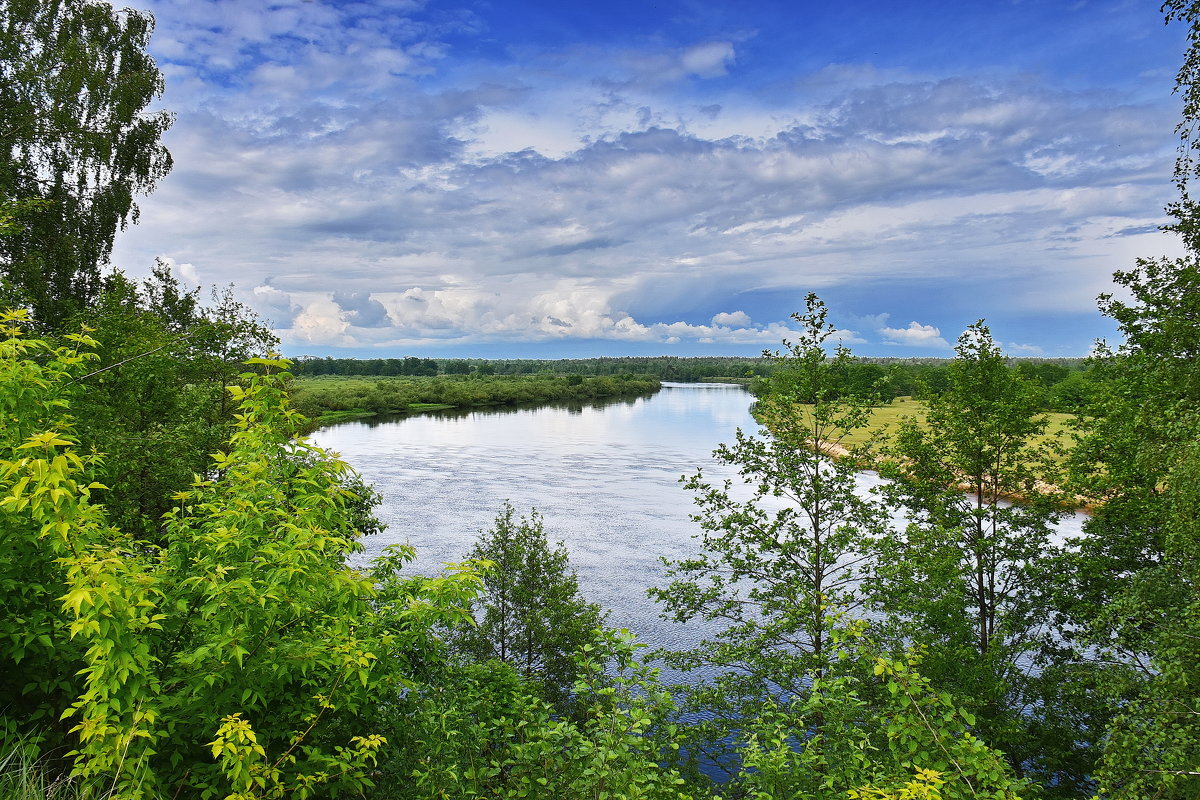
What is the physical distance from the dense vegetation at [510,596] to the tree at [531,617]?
124mm

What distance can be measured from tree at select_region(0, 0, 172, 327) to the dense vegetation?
116 mm

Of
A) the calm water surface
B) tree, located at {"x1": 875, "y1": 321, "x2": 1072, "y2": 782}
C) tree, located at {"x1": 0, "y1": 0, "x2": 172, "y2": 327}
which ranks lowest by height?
the calm water surface

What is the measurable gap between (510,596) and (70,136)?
1851 centimetres

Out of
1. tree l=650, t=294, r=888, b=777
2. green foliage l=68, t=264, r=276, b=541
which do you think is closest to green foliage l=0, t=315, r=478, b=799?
green foliage l=68, t=264, r=276, b=541

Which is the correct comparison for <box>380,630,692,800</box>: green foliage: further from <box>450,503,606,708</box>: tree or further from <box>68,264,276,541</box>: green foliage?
<box>450,503,606,708</box>: tree

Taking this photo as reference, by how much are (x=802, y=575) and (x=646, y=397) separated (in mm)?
137827

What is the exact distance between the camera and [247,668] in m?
4.04

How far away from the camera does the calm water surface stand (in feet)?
88.4

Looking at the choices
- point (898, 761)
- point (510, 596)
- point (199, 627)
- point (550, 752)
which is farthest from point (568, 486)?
point (199, 627)

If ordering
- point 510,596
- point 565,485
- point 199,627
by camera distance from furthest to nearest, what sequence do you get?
point 565,485, point 510,596, point 199,627

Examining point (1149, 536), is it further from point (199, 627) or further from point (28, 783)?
point (28, 783)

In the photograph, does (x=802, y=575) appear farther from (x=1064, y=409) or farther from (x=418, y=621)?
(x=418, y=621)

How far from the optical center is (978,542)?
16.0 meters

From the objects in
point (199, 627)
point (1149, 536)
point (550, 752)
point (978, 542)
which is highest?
point (199, 627)
